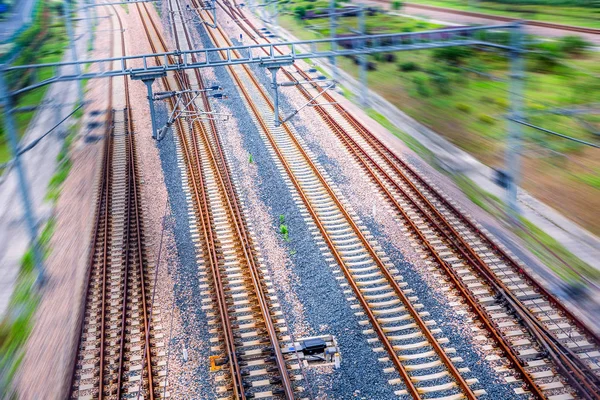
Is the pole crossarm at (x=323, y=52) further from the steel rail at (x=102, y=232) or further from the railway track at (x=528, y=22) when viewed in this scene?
the steel rail at (x=102, y=232)

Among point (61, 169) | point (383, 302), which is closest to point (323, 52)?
point (383, 302)

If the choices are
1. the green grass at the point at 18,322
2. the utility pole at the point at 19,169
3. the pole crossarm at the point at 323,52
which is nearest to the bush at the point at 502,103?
the pole crossarm at the point at 323,52

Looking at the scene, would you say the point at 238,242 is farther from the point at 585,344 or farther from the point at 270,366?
the point at 585,344

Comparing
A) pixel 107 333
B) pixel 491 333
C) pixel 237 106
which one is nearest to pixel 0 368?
pixel 107 333

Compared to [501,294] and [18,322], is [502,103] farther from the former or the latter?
[18,322]

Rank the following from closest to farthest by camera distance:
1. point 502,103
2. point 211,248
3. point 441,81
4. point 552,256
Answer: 1. point 552,256
2. point 502,103
3. point 211,248
4. point 441,81
